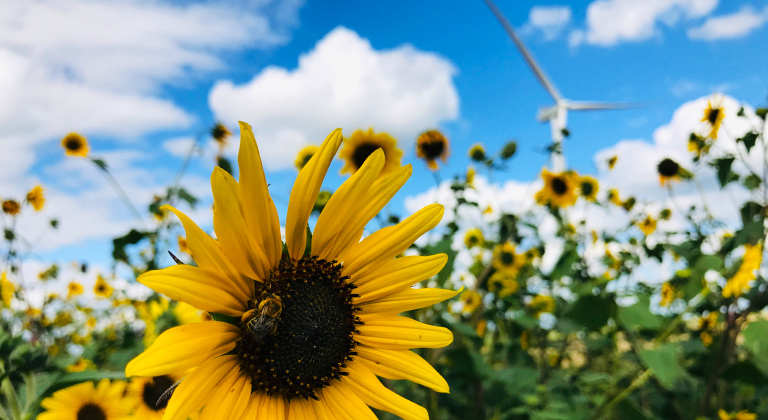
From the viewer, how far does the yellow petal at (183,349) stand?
0.78 meters

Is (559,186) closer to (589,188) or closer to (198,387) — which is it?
(589,188)

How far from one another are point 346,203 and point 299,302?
0.24m

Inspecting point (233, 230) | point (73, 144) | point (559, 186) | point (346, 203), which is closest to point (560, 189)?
point (559, 186)

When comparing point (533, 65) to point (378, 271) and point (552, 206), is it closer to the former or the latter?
point (552, 206)

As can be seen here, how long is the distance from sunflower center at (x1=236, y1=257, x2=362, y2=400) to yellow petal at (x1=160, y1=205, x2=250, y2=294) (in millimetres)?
80

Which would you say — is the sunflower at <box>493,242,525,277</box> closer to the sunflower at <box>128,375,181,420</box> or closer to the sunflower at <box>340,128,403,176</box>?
the sunflower at <box>340,128,403,176</box>

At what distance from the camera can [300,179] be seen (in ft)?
3.37

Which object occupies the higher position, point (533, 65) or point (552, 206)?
point (533, 65)

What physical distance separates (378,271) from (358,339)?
0.17m

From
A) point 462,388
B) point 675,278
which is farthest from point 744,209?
point 462,388

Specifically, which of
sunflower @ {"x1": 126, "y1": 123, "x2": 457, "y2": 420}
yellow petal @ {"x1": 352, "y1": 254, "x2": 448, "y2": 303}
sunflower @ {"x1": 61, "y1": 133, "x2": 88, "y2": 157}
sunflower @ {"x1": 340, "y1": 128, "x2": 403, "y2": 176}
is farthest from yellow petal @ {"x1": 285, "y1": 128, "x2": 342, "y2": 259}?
sunflower @ {"x1": 61, "y1": 133, "x2": 88, "y2": 157}

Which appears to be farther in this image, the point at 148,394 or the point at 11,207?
the point at 11,207

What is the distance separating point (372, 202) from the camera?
44.0 inches

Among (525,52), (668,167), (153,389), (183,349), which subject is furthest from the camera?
(525,52)
